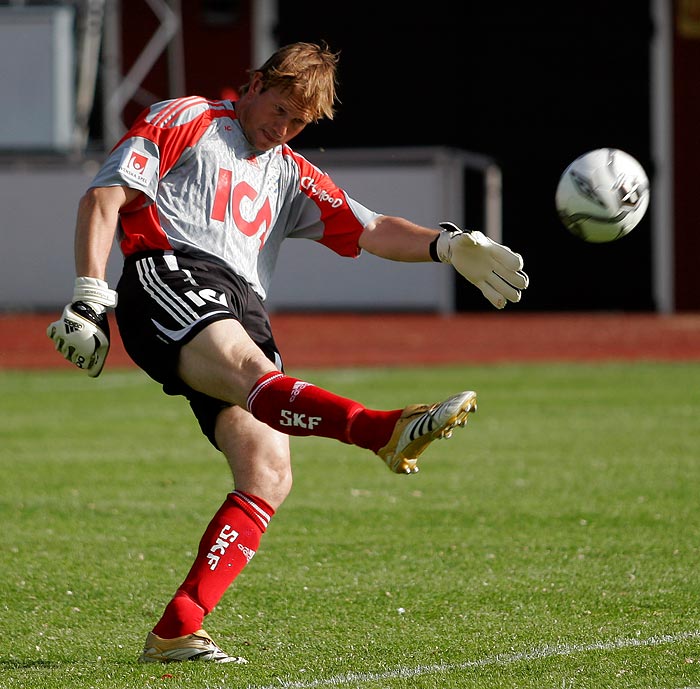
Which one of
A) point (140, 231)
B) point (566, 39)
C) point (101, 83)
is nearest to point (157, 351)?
point (140, 231)

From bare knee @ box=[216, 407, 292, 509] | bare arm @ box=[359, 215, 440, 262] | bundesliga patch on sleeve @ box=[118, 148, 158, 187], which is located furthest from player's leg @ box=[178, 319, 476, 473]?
bare arm @ box=[359, 215, 440, 262]

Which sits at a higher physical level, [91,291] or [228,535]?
[91,291]

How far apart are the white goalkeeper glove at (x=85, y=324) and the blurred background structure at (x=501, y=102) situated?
22.3 m

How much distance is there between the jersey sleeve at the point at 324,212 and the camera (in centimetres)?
526

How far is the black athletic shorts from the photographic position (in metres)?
4.56

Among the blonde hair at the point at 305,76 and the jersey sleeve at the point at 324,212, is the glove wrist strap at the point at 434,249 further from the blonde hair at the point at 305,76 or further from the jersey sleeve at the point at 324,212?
the blonde hair at the point at 305,76

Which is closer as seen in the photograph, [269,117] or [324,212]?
[269,117]

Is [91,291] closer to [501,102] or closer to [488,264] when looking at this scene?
[488,264]

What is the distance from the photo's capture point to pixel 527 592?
218 inches

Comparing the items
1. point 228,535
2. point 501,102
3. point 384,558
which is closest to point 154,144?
point 228,535

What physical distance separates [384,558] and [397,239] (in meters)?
1.79

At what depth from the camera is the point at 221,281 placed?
476cm

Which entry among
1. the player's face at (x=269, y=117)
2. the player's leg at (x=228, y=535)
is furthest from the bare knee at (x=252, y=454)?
the player's face at (x=269, y=117)

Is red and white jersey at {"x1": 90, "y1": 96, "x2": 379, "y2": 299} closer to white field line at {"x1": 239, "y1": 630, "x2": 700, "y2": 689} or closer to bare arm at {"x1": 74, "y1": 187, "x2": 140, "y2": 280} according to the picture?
bare arm at {"x1": 74, "y1": 187, "x2": 140, "y2": 280}
